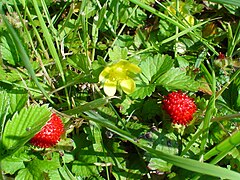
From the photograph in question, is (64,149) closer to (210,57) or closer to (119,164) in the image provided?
(119,164)

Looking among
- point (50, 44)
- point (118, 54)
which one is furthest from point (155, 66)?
point (50, 44)

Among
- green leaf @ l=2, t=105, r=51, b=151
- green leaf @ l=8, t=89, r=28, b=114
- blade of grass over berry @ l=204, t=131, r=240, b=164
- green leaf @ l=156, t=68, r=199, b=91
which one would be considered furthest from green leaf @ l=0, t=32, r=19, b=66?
blade of grass over berry @ l=204, t=131, r=240, b=164

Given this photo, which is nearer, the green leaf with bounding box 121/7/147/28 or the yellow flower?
the yellow flower

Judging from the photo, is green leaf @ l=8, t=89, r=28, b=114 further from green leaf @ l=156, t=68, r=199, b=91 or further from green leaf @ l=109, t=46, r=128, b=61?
green leaf @ l=156, t=68, r=199, b=91

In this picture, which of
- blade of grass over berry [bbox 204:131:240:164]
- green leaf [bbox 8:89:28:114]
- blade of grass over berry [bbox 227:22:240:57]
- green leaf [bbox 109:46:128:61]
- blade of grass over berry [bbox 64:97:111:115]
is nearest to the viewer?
blade of grass over berry [bbox 204:131:240:164]

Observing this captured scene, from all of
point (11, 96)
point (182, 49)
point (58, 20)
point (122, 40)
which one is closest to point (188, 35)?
point (182, 49)

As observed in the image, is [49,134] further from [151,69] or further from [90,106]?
[151,69]
